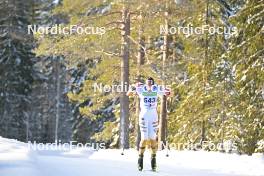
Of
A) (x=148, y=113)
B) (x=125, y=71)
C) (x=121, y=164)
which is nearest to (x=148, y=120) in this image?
A: (x=148, y=113)

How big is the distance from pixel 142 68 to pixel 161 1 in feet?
9.93

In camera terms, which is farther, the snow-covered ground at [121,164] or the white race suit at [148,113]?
the white race suit at [148,113]

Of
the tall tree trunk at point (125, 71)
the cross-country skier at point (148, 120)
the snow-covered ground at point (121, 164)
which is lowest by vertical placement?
the snow-covered ground at point (121, 164)

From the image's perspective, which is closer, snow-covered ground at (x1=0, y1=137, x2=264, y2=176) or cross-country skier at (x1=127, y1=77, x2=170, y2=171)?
snow-covered ground at (x1=0, y1=137, x2=264, y2=176)

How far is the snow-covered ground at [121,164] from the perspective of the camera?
9953 mm

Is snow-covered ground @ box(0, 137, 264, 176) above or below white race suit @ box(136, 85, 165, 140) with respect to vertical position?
below

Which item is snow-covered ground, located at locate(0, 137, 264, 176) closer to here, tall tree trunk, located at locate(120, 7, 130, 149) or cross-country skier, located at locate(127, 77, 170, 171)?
cross-country skier, located at locate(127, 77, 170, 171)

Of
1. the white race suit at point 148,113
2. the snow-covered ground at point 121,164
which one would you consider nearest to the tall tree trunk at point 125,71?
the snow-covered ground at point 121,164

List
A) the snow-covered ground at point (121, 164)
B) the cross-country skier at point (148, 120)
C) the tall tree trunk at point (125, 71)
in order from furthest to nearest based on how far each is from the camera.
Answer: the tall tree trunk at point (125, 71) < the cross-country skier at point (148, 120) < the snow-covered ground at point (121, 164)

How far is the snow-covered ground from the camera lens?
32.7ft

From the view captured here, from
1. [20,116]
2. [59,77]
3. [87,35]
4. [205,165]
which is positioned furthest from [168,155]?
[59,77]

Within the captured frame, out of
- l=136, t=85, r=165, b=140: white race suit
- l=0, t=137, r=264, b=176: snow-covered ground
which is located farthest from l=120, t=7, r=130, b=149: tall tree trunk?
l=136, t=85, r=165, b=140: white race suit

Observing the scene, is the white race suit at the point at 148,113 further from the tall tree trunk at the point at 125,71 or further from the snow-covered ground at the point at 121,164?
the tall tree trunk at the point at 125,71

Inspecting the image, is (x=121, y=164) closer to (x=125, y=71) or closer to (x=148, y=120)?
(x=148, y=120)
